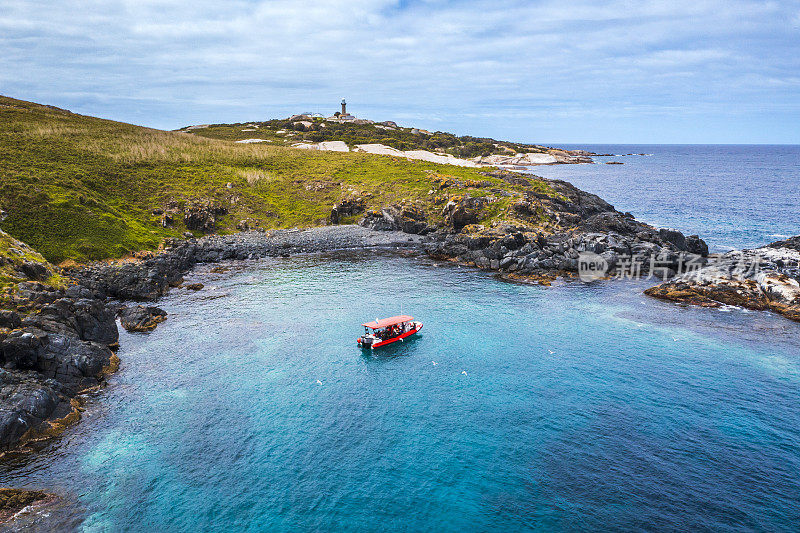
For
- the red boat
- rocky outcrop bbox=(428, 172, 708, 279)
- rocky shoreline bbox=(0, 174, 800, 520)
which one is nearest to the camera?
rocky shoreline bbox=(0, 174, 800, 520)

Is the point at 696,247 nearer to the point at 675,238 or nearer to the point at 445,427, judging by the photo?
the point at 675,238

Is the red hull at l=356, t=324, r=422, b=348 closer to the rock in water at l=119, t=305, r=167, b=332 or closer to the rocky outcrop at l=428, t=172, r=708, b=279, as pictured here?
the rock in water at l=119, t=305, r=167, b=332

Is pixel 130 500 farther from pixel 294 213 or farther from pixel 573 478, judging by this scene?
pixel 294 213

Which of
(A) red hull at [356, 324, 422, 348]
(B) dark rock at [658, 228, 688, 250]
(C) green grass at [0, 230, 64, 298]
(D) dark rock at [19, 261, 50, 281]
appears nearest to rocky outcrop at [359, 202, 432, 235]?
(B) dark rock at [658, 228, 688, 250]

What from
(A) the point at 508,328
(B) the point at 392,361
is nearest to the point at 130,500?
(B) the point at 392,361

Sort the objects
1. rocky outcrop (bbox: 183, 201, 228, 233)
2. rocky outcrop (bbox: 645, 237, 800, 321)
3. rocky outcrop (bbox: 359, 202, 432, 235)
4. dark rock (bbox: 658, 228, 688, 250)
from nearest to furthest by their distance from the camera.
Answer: rocky outcrop (bbox: 645, 237, 800, 321)
dark rock (bbox: 658, 228, 688, 250)
rocky outcrop (bbox: 183, 201, 228, 233)
rocky outcrop (bbox: 359, 202, 432, 235)

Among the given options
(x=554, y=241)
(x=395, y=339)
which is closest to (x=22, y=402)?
(x=395, y=339)

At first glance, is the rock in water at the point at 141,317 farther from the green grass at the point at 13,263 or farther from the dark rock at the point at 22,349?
the dark rock at the point at 22,349

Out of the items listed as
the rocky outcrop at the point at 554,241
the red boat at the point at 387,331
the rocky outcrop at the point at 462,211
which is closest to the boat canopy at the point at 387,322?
the red boat at the point at 387,331
